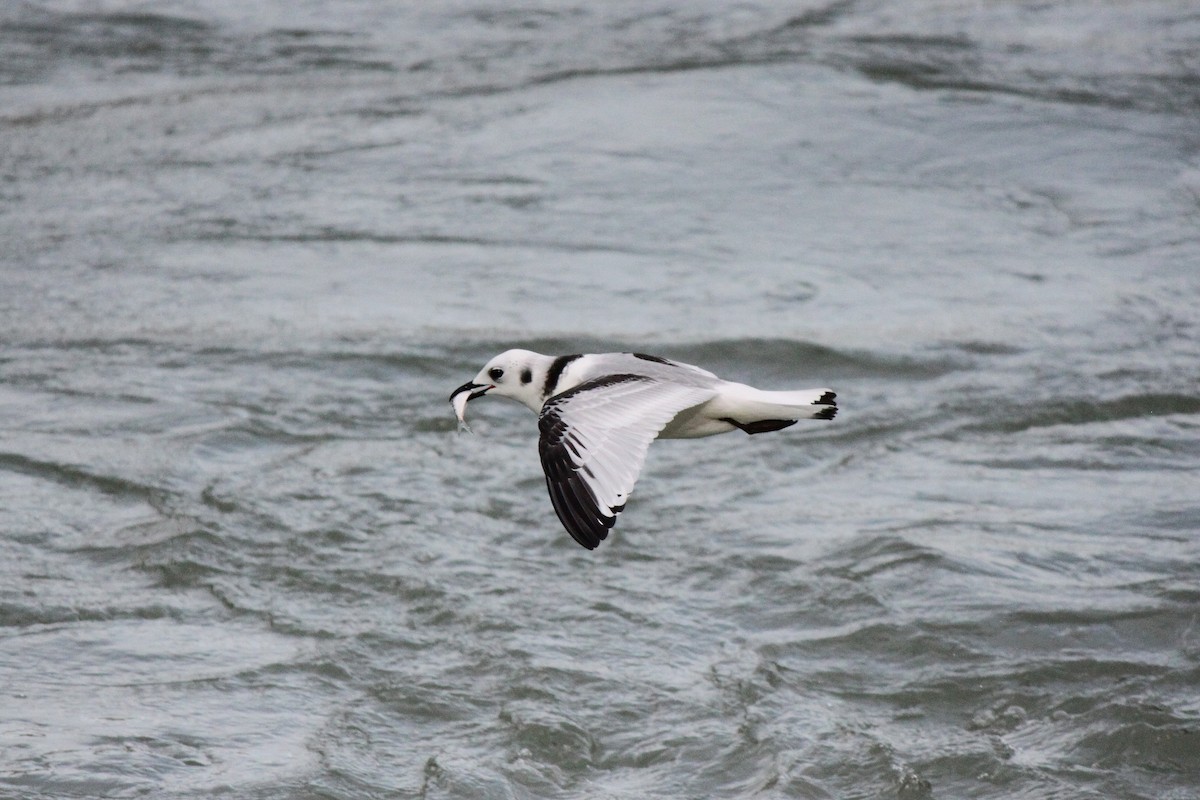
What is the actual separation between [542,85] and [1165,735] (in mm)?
7856

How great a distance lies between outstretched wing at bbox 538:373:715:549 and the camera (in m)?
4.77

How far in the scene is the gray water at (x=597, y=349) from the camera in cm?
596

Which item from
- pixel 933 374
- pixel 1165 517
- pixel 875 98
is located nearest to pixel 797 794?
pixel 1165 517

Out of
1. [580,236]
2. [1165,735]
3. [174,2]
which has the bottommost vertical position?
[1165,735]

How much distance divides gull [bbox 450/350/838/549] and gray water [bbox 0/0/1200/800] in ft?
3.48

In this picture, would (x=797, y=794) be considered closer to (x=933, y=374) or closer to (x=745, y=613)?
(x=745, y=613)

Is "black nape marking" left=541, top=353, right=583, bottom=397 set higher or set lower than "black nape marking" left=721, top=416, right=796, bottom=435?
higher

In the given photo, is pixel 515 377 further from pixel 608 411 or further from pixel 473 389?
pixel 608 411

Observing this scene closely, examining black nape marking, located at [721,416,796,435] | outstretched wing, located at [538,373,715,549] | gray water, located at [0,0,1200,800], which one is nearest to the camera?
outstretched wing, located at [538,373,715,549]

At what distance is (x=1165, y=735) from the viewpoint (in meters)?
6.04

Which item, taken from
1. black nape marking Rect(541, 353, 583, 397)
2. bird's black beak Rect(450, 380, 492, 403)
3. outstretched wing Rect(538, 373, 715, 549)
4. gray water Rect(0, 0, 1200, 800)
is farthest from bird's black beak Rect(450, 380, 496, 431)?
gray water Rect(0, 0, 1200, 800)

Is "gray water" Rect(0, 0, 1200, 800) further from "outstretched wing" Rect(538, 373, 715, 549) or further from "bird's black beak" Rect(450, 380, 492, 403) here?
"outstretched wing" Rect(538, 373, 715, 549)

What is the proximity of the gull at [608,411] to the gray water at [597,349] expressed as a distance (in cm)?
106

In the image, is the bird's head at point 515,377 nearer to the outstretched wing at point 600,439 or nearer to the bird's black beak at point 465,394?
the bird's black beak at point 465,394
